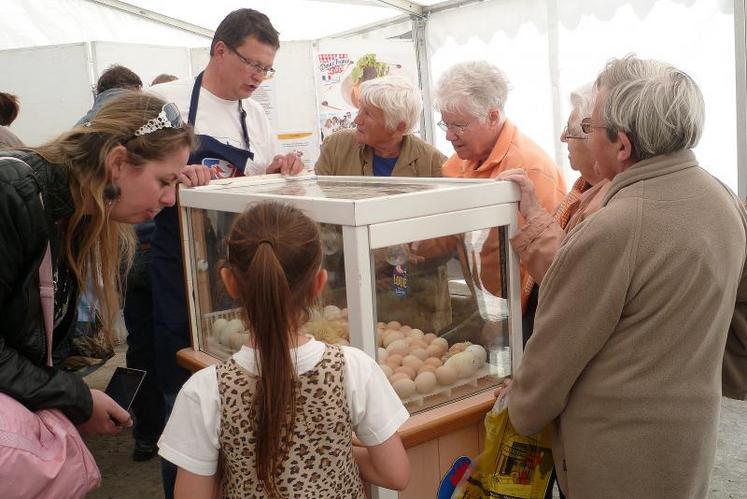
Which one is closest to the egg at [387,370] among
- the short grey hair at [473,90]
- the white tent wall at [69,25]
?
the short grey hair at [473,90]

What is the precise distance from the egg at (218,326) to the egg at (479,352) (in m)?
0.77

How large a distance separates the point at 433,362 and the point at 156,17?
5.56 m

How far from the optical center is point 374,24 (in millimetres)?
6398

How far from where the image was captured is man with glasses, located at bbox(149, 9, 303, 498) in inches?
99.4

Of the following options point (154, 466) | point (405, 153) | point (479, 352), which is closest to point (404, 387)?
point (479, 352)

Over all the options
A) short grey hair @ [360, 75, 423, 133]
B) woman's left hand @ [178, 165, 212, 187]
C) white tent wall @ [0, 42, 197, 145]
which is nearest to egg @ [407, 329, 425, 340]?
woman's left hand @ [178, 165, 212, 187]

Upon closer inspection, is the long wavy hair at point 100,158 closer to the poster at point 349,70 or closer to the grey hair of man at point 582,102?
the grey hair of man at point 582,102

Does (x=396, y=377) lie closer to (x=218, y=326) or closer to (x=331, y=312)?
(x=331, y=312)

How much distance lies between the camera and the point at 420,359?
5.82ft

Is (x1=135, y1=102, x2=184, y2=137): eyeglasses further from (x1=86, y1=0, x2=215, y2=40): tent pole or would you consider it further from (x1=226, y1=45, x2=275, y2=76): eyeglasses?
(x1=86, y1=0, x2=215, y2=40): tent pole

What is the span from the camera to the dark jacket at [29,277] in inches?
55.3

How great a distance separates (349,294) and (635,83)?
751 millimetres

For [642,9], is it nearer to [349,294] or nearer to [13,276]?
[349,294]

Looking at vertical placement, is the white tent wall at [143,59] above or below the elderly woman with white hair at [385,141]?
above
